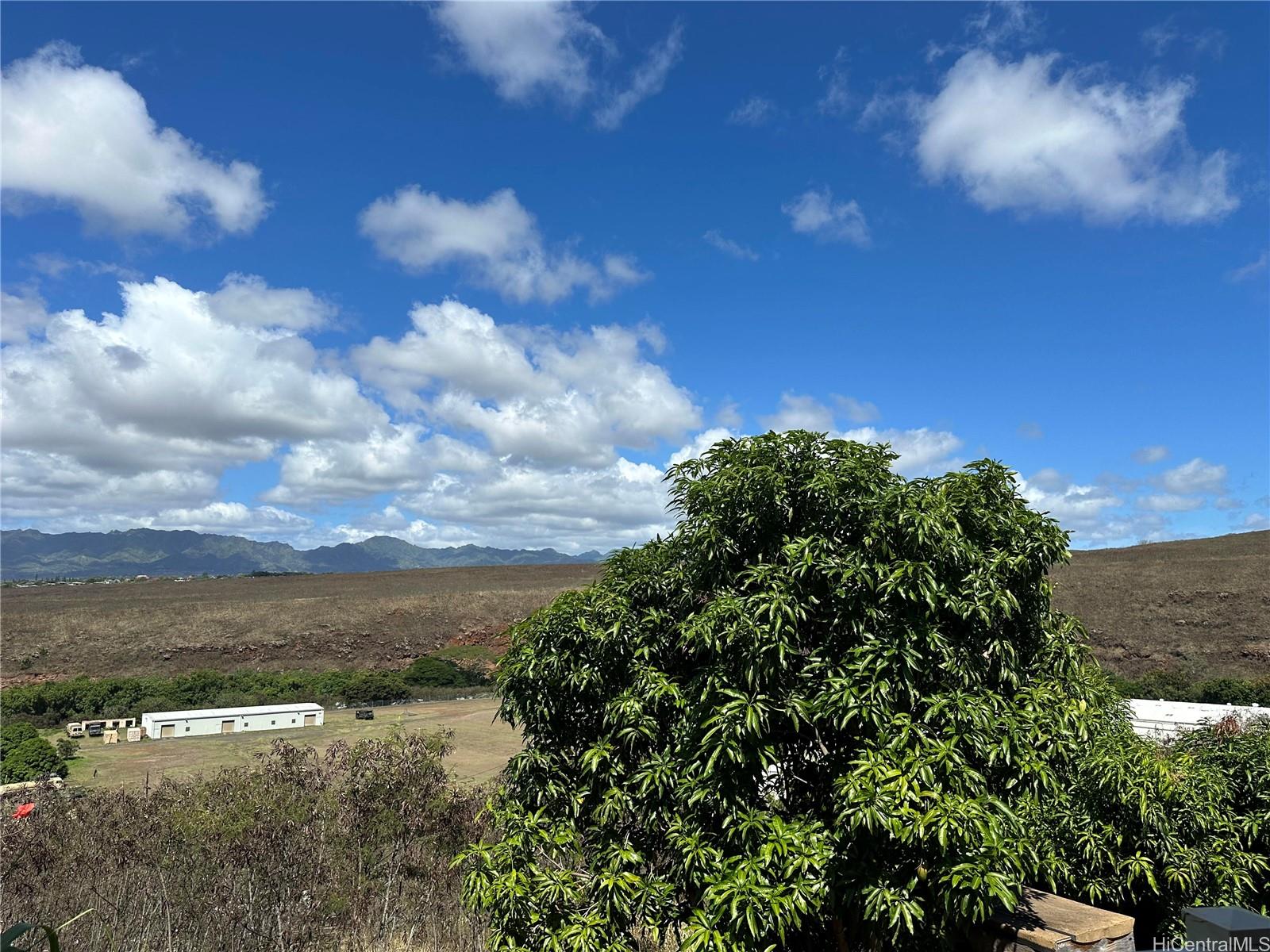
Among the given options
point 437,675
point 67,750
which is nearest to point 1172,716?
point 67,750

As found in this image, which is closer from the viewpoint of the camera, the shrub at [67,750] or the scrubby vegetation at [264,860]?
the scrubby vegetation at [264,860]

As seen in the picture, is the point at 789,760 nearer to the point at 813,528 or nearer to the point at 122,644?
the point at 813,528

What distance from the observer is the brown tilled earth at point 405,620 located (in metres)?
48.0

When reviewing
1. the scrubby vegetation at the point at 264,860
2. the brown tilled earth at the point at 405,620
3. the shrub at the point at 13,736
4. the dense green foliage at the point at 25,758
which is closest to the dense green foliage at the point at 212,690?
the brown tilled earth at the point at 405,620

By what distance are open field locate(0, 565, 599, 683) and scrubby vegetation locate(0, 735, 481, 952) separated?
54.2 metres

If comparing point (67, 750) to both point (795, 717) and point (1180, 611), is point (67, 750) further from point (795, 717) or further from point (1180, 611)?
point (1180, 611)

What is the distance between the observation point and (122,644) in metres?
63.8

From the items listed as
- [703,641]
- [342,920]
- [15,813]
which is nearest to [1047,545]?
[703,641]

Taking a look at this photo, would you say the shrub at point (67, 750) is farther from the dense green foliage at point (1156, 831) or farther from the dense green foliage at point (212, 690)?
the dense green foliage at point (1156, 831)

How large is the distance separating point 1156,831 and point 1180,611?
54021 millimetres

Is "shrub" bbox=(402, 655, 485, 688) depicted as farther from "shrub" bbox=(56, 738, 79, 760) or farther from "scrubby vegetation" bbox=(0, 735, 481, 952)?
"scrubby vegetation" bbox=(0, 735, 481, 952)

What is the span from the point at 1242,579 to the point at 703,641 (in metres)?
64.0

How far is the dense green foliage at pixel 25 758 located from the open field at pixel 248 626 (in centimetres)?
2803

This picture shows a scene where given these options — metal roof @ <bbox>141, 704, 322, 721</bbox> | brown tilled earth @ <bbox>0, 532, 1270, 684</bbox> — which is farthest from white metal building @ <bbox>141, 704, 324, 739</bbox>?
brown tilled earth @ <bbox>0, 532, 1270, 684</bbox>
